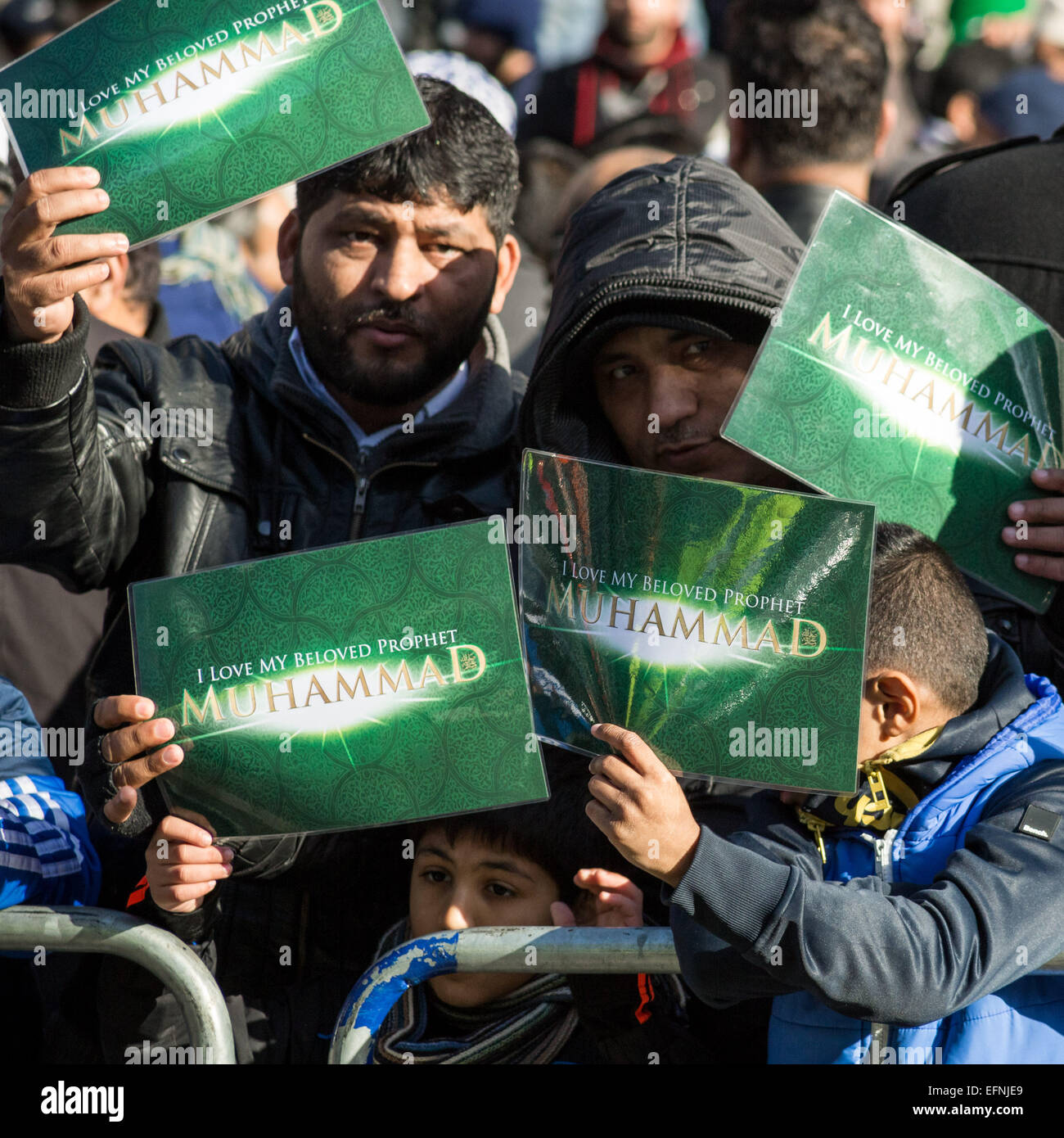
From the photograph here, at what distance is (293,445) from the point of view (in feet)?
9.77

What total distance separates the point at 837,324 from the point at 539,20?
520 cm

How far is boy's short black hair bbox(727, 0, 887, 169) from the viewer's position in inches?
148

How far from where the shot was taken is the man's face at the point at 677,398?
2.83m

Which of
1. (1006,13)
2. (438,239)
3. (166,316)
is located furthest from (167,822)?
(1006,13)

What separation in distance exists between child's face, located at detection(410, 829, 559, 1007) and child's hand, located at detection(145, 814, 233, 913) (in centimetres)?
47

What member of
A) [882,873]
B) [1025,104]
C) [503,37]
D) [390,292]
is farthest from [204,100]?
[503,37]

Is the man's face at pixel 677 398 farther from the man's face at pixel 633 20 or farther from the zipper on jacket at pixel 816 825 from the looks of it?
the man's face at pixel 633 20

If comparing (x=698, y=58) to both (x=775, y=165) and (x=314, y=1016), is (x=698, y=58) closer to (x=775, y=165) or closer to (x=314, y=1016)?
(x=775, y=165)

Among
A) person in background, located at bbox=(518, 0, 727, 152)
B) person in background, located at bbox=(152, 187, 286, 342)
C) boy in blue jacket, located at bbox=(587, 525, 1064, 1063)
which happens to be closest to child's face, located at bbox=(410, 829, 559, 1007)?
boy in blue jacket, located at bbox=(587, 525, 1064, 1063)

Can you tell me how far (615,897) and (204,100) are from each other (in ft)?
4.53

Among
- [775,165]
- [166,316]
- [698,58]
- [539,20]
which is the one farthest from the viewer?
[539,20]

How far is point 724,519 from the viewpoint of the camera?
230cm

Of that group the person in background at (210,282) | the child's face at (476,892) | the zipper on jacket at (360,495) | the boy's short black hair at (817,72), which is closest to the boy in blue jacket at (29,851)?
the child's face at (476,892)

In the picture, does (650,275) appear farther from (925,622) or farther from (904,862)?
(904,862)
